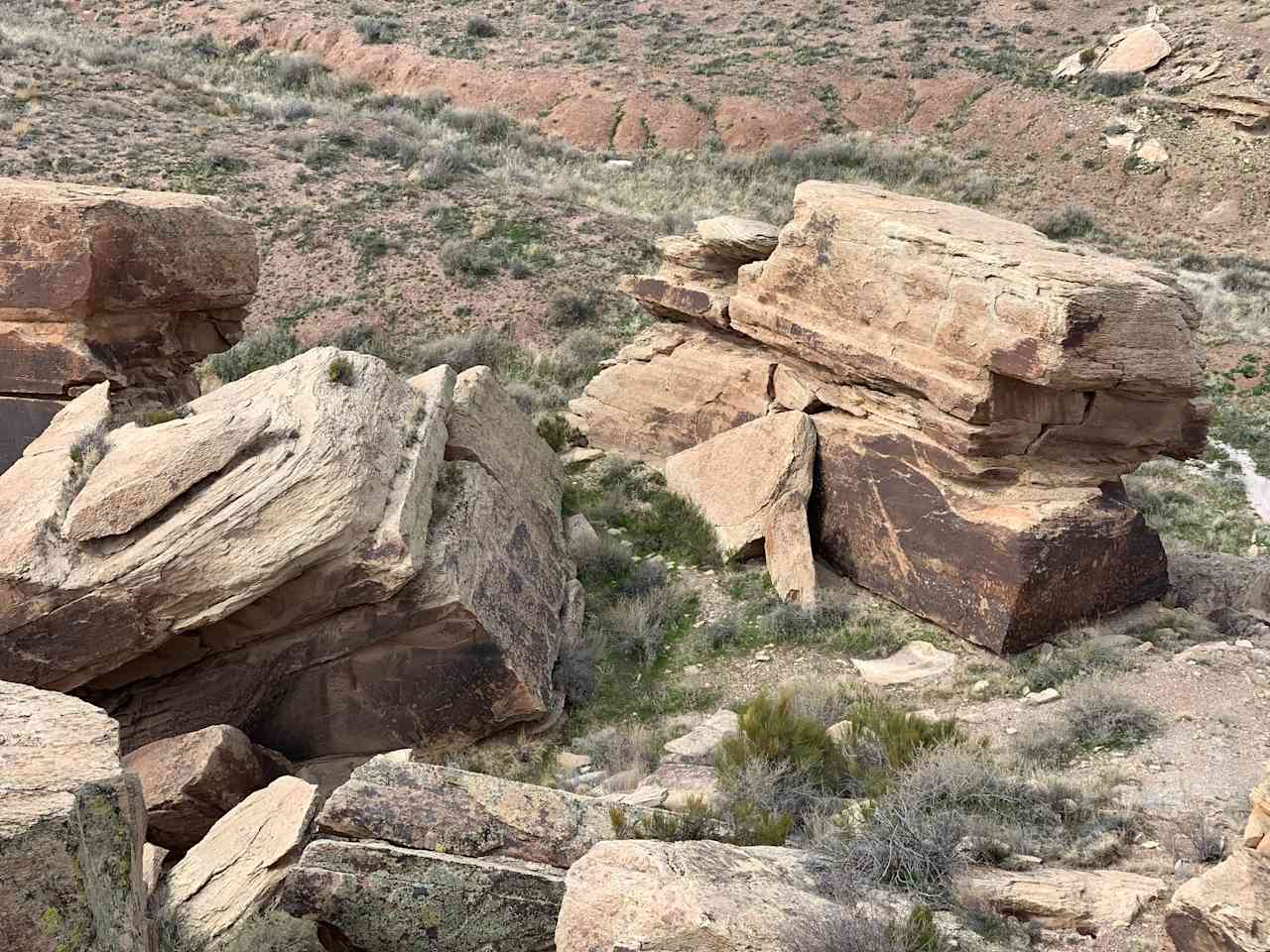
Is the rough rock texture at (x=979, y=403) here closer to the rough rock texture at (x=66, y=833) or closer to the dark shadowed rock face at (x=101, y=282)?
the dark shadowed rock face at (x=101, y=282)

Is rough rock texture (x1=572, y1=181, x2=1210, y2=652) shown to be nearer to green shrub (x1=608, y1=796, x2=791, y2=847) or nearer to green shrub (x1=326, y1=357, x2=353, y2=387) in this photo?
green shrub (x1=608, y1=796, x2=791, y2=847)

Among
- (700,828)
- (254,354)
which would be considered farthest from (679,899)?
(254,354)

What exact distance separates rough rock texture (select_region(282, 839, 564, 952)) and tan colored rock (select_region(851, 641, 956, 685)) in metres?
4.60

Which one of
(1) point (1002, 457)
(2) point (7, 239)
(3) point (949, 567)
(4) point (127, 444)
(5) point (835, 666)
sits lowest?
(5) point (835, 666)

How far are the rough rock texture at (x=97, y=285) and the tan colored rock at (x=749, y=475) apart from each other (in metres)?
6.06

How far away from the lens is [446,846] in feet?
20.5

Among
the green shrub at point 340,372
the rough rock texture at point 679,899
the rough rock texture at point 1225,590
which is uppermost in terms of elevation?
the green shrub at point 340,372

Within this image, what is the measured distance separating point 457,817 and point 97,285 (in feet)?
26.5

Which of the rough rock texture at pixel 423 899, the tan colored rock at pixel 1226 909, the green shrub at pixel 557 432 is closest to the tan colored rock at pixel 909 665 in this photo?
the rough rock texture at pixel 423 899

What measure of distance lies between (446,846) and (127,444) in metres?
5.08

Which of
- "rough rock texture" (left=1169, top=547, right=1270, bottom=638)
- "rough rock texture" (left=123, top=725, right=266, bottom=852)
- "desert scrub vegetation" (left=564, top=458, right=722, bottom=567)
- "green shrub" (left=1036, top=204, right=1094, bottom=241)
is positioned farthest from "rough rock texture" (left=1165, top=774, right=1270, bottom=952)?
"green shrub" (left=1036, top=204, right=1094, bottom=241)

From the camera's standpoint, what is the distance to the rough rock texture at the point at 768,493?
11.5 m

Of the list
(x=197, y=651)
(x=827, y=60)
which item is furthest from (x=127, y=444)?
(x=827, y=60)

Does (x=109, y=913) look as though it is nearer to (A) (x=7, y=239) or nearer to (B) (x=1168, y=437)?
(A) (x=7, y=239)
